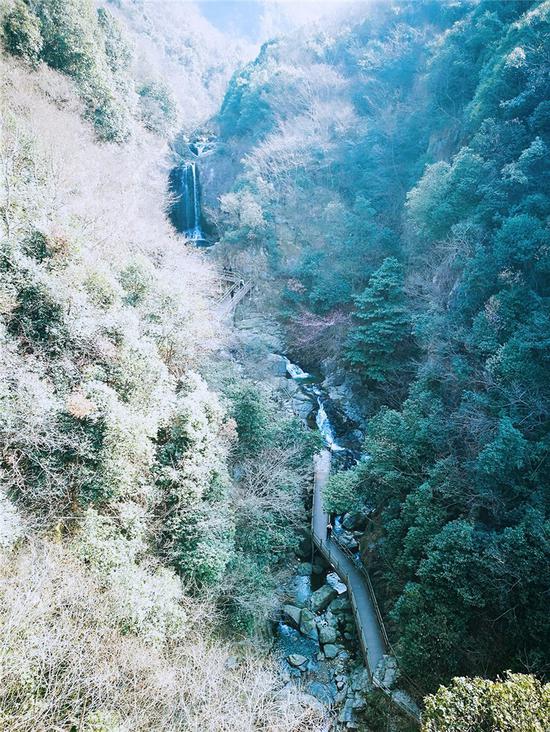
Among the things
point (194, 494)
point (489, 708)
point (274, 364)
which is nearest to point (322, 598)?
point (194, 494)

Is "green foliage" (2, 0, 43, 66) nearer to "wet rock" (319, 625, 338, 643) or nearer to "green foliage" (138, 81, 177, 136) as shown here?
"green foliage" (138, 81, 177, 136)

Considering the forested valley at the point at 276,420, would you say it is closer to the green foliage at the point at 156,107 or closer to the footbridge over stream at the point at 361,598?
the footbridge over stream at the point at 361,598

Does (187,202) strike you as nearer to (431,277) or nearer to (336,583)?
(431,277)

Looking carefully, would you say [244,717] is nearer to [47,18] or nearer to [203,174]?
[47,18]

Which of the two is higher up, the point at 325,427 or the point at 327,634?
the point at 325,427

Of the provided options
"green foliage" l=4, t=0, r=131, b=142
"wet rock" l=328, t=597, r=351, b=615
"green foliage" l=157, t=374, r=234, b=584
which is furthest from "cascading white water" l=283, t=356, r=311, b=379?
"green foliage" l=4, t=0, r=131, b=142

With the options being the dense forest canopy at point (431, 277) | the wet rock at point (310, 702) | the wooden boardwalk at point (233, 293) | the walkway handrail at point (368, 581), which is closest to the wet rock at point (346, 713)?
the wet rock at point (310, 702)

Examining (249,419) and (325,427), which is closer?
(249,419)

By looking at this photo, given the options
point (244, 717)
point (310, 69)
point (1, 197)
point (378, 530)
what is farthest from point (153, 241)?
point (310, 69)
